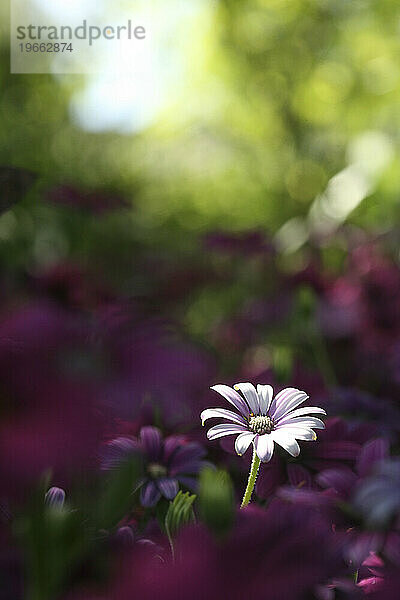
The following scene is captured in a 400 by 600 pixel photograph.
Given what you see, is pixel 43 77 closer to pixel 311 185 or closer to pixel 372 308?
pixel 311 185

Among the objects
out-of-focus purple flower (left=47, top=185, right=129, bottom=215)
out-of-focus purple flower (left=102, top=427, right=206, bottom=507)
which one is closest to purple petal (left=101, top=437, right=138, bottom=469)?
out-of-focus purple flower (left=102, top=427, right=206, bottom=507)

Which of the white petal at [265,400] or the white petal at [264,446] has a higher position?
the white petal at [265,400]

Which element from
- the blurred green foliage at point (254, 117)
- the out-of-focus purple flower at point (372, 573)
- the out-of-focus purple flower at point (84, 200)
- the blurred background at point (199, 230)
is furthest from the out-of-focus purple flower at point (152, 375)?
the blurred green foliage at point (254, 117)

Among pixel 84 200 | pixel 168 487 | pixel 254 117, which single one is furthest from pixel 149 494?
pixel 254 117

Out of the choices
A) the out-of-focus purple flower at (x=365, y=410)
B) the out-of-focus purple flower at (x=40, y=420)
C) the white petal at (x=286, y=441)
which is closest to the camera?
the out-of-focus purple flower at (x=40, y=420)

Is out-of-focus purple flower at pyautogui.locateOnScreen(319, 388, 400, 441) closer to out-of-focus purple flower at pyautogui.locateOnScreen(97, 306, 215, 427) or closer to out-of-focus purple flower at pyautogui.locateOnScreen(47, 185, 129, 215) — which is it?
out-of-focus purple flower at pyautogui.locateOnScreen(97, 306, 215, 427)

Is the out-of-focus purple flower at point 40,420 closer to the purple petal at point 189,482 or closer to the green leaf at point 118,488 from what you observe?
the green leaf at point 118,488

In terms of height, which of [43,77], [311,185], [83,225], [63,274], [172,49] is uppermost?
[172,49]

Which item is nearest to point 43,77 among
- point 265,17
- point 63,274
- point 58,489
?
point 265,17
